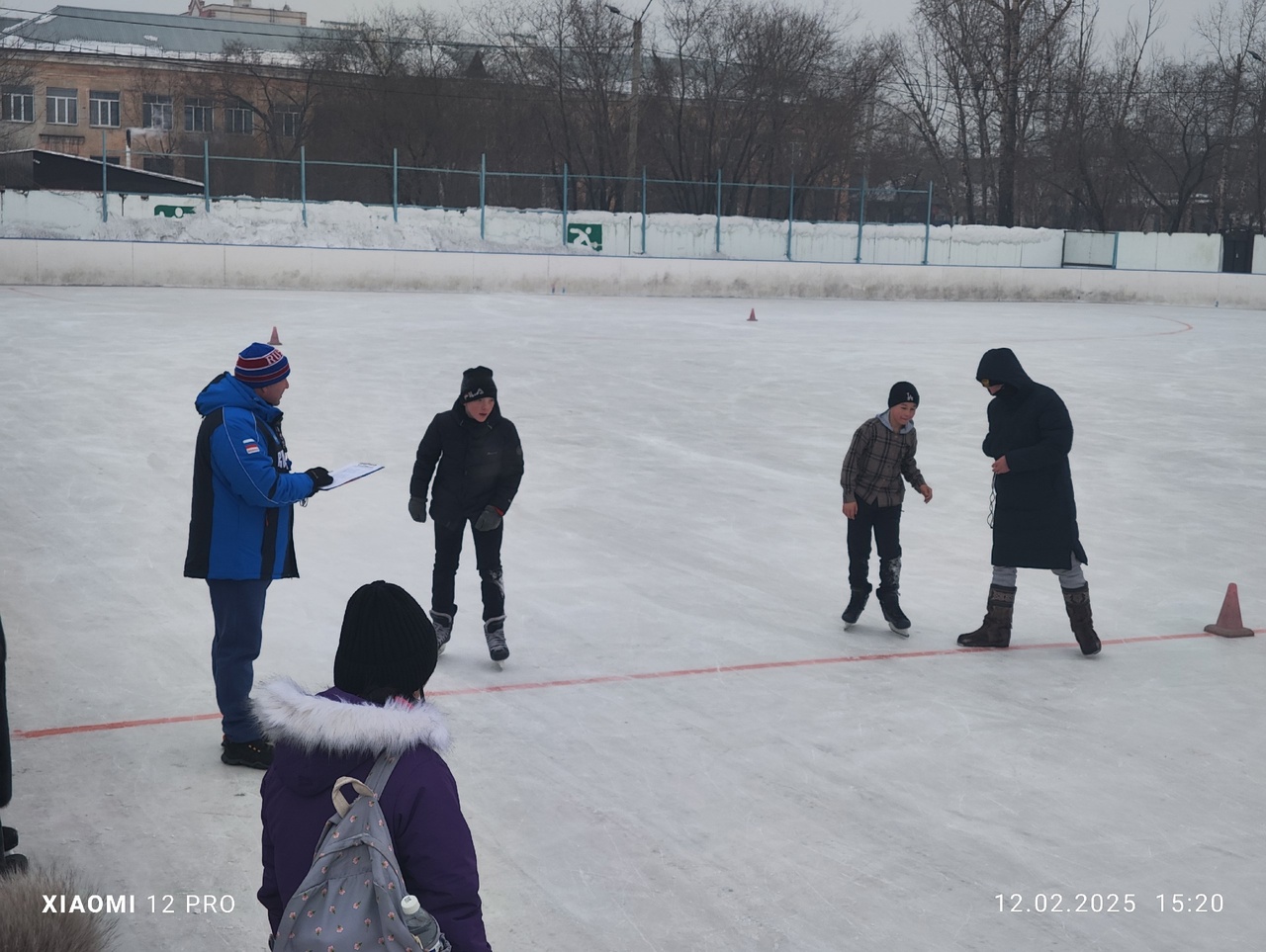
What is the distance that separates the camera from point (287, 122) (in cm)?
6944

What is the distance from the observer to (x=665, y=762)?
5.28 metres

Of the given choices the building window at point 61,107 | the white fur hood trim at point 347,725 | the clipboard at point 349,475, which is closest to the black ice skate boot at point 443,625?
the clipboard at point 349,475

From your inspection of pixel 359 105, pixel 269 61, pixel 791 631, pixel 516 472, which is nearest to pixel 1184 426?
pixel 791 631

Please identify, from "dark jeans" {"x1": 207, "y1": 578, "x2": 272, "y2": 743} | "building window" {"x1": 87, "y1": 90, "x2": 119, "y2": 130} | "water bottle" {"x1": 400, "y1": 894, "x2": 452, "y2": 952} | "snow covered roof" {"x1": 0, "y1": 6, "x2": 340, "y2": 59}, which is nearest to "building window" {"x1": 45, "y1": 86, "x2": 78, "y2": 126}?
"building window" {"x1": 87, "y1": 90, "x2": 119, "y2": 130}

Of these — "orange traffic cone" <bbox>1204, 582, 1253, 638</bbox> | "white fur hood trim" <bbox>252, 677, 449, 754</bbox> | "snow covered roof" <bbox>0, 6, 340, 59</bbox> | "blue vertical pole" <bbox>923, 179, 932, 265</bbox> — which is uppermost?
"snow covered roof" <bbox>0, 6, 340, 59</bbox>

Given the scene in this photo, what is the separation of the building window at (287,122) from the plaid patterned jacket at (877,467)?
211 feet

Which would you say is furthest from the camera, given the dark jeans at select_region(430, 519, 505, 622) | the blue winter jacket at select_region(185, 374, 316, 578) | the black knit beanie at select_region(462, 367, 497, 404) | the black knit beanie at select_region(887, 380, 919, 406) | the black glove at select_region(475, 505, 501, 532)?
the black knit beanie at select_region(887, 380, 919, 406)

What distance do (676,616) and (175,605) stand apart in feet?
8.95

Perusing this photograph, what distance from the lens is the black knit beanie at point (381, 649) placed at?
7.97 feet

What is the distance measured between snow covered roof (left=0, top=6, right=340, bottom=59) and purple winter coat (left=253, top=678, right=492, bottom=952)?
67929mm

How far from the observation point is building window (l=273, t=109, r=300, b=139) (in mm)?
67250

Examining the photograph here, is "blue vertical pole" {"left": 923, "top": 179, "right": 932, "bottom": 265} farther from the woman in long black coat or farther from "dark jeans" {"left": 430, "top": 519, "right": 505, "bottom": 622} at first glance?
"dark jeans" {"left": 430, "top": 519, "right": 505, "bottom": 622}

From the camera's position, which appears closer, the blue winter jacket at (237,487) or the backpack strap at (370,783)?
the backpack strap at (370,783)

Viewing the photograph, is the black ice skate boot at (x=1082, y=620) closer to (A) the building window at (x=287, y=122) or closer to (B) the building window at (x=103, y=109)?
(A) the building window at (x=287, y=122)
